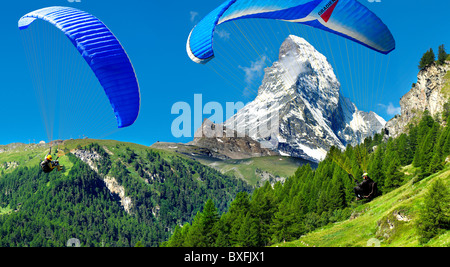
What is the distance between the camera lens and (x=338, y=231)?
153 ft

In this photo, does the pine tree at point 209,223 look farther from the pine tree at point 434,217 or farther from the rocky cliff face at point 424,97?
the rocky cliff face at point 424,97

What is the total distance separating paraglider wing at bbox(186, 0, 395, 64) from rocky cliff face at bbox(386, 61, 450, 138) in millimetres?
111288

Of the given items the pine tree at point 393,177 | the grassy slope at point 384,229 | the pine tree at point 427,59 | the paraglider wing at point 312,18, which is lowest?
the grassy slope at point 384,229

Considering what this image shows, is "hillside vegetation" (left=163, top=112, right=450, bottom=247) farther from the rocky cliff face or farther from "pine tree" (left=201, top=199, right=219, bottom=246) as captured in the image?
the rocky cliff face

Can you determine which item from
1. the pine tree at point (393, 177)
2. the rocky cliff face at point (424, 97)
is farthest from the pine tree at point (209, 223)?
the rocky cliff face at point (424, 97)

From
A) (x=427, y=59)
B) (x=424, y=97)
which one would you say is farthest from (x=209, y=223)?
(x=427, y=59)

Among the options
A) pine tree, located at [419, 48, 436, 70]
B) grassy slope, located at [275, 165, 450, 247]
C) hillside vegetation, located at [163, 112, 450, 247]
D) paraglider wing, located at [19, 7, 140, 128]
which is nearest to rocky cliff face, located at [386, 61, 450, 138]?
pine tree, located at [419, 48, 436, 70]

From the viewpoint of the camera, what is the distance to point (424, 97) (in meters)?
147

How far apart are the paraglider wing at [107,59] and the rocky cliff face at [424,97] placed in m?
122

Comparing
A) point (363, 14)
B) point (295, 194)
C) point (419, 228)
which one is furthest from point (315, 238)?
point (363, 14)

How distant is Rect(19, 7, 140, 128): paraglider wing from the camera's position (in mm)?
22406

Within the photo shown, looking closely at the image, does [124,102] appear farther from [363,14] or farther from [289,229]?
[289,229]

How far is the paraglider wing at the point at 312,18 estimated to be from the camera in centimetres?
2123
